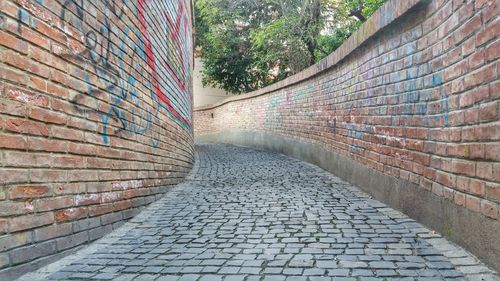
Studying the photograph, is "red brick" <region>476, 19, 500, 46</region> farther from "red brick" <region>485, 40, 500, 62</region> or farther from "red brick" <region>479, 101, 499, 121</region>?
"red brick" <region>479, 101, 499, 121</region>

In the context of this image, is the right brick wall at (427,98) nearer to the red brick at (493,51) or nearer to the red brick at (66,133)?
the red brick at (493,51)

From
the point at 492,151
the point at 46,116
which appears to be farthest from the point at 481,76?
the point at 46,116

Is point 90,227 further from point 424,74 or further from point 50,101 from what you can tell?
point 424,74

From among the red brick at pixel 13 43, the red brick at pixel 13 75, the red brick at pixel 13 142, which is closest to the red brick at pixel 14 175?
the red brick at pixel 13 142

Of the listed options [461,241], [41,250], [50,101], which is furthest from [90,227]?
[461,241]

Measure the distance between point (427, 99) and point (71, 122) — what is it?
126 inches

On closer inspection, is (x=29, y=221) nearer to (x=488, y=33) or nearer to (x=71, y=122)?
(x=71, y=122)

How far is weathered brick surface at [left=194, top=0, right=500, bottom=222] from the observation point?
9.21 feet

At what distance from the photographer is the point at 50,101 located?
3158 mm

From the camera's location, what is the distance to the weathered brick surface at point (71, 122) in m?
2.77

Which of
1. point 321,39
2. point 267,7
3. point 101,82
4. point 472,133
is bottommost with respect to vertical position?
point 472,133

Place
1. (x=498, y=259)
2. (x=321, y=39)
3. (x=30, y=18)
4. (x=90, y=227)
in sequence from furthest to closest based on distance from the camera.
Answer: (x=321, y=39)
(x=90, y=227)
(x=30, y=18)
(x=498, y=259)

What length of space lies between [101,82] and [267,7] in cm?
1468

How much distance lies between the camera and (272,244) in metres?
3.64
